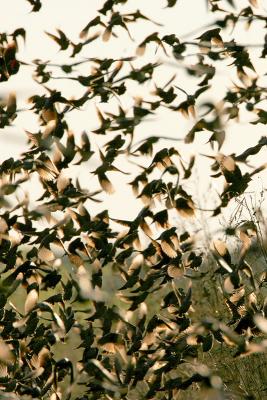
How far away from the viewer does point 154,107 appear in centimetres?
266

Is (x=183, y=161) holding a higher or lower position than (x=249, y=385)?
higher

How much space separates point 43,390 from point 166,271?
1.94 feet

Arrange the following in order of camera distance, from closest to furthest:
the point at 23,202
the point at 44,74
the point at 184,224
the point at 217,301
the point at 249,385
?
the point at 23,202 < the point at 44,74 < the point at 249,385 < the point at 217,301 < the point at 184,224

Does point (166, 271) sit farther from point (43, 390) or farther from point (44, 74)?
point (44, 74)

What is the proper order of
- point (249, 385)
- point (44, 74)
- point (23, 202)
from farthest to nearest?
point (249, 385)
point (44, 74)
point (23, 202)

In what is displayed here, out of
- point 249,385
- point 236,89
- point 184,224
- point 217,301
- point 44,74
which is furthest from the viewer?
point 184,224

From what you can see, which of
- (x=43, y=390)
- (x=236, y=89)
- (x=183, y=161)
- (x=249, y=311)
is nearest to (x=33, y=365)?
(x=43, y=390)

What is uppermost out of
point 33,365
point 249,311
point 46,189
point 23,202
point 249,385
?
point 23,202

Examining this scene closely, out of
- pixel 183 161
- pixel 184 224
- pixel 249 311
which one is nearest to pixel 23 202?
pixel 183 161

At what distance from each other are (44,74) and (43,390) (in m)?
1.14

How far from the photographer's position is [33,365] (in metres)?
2.85

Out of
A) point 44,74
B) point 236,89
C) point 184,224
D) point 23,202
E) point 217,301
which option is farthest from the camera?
point 184,224

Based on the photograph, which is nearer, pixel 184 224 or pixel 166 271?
pixel 166 271

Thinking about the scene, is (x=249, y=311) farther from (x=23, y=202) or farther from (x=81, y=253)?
(x=23, y=202)
